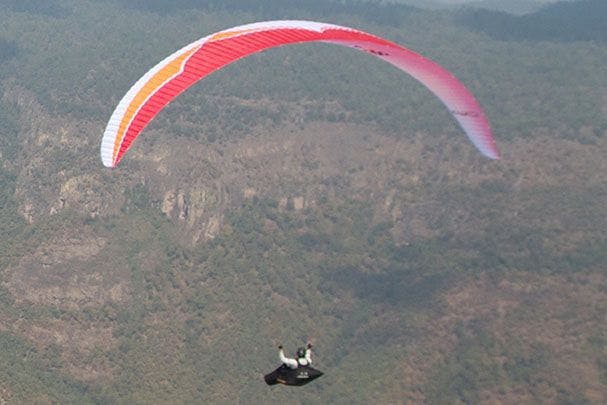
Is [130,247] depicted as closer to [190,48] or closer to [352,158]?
[352,158]

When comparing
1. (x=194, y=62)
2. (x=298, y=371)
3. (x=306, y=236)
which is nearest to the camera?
(x=298, y=371)

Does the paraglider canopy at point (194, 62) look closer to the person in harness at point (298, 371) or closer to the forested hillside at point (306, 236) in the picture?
the person in harness at point (298, 371)

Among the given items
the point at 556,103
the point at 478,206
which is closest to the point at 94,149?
the point at 478,206

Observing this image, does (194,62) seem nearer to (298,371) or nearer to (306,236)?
(298,371)

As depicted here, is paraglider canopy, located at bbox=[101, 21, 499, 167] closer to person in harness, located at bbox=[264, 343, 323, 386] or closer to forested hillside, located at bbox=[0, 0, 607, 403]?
person in harness, located at bbox=[264, 343, 323, 386]

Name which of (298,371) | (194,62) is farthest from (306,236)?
(298,371)

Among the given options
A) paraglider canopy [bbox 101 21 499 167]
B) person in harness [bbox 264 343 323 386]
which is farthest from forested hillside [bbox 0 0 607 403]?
paraglider canopy [bbox 101 21 499 167]

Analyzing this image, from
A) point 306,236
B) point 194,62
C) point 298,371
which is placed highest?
point 194,62

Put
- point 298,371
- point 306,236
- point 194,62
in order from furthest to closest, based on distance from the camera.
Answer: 1. point 306,236
2. point 194,62
3. point 298,371
